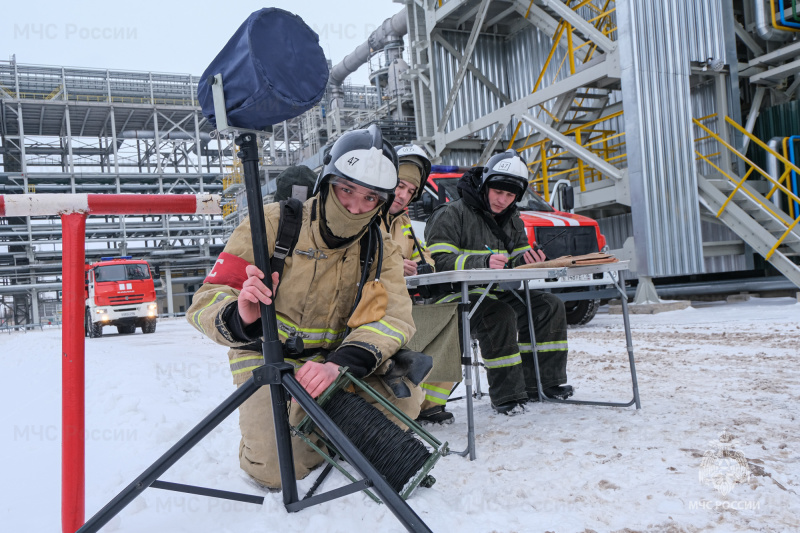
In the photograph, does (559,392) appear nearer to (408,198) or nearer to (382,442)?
(408,198)

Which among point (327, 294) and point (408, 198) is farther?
point (408, 198)

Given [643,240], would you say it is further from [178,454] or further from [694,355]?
[178,454]

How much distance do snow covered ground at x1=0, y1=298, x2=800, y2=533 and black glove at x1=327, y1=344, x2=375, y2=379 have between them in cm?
47

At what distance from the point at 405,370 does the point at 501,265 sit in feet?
4.37

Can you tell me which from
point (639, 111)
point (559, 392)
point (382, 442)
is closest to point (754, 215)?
point (639, 111)

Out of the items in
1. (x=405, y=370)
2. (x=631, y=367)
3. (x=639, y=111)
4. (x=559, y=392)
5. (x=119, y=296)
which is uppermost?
(x=639, y=111)

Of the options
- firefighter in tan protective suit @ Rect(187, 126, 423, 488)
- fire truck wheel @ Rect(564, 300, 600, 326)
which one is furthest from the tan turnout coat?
fire truck wheel @ Rect(564, 300, 600, 326)

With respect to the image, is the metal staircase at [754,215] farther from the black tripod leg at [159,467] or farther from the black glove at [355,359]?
the black tripod leg at [159,467]

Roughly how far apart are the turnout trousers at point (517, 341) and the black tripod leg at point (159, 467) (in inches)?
76.2

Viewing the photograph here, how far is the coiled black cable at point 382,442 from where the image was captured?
2025mm

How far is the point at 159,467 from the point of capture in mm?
1763

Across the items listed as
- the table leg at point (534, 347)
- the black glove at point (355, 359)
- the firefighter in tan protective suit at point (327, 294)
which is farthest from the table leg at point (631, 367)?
the black glove at point (355, 359)

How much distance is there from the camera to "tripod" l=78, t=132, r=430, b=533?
1696 mm

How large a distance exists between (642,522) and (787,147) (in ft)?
39.1
